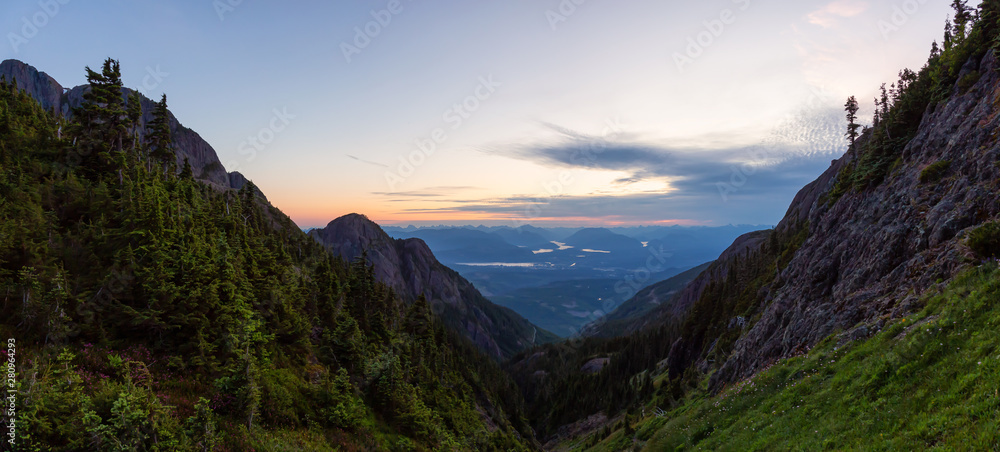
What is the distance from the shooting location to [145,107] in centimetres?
17350

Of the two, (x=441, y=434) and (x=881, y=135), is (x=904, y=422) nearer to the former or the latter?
(x=441, y=434)

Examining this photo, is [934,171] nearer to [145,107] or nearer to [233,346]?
[233,346]

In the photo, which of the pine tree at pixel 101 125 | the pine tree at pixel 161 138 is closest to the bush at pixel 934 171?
the pine tree at pixel 101 125

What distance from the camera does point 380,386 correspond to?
33781 millimetres

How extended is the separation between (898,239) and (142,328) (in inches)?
2120

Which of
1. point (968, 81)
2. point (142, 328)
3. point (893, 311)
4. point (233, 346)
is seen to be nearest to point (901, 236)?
point (893, 311)

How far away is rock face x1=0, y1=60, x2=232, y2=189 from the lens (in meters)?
155

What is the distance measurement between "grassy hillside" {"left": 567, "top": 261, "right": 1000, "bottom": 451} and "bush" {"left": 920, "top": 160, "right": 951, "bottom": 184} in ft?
61.7

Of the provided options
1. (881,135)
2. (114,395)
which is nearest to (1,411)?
(114,395)

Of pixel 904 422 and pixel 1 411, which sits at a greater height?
pixel 1 411

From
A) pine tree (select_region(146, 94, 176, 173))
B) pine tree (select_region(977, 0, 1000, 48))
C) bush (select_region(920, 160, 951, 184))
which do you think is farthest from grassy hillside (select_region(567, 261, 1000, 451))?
pine tree (select_region(146, 94, 176, 173))

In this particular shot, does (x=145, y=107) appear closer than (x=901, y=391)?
No

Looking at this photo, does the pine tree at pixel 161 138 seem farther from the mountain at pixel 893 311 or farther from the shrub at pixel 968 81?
the shrub at pixel 968 81

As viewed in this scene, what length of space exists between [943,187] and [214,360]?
54.4m
